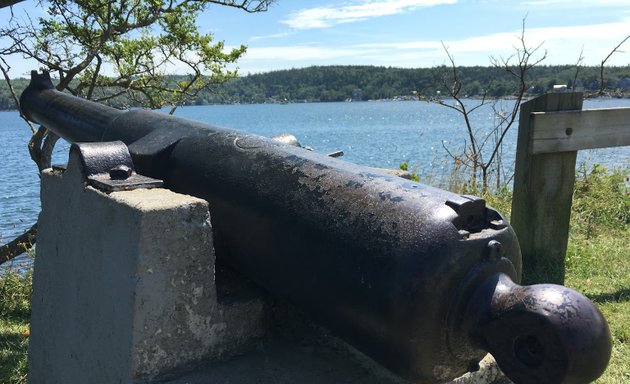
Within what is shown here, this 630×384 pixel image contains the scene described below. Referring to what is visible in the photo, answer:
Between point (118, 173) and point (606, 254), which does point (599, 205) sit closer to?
point (606, 254)

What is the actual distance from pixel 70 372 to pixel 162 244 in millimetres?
906

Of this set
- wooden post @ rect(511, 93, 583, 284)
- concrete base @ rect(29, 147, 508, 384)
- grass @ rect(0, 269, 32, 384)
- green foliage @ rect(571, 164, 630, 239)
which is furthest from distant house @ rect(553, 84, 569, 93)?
grass @ rect(0, 269, 32, 384)

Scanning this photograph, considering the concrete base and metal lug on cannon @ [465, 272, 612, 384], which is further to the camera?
the concrete base

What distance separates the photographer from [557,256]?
4297mm

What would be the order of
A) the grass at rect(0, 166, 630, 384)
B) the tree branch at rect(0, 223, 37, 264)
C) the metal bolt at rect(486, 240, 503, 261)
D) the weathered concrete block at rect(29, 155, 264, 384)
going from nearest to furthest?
the metal bolt at rect(486, 240, 503, 261), the weathered concrete block at rect(29, 155, 264, 384), the grass at rect(0, 166, 630, 384), the tree branch at rect(0, 223, 37, 264)

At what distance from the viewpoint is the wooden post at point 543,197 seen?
4160mm

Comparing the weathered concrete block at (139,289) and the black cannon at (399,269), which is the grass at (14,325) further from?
the black cannon at (399,269)

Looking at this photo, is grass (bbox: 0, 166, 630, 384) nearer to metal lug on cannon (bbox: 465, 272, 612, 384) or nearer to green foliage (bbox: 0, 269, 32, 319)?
green foliage (bbox: 0, 269, 32, 319)

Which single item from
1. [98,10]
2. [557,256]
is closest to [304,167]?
[557,256]

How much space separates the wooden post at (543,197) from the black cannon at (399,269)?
2.45m

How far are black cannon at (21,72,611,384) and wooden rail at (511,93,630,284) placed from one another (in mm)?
2440

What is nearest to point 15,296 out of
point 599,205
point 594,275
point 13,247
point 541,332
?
point 13,247

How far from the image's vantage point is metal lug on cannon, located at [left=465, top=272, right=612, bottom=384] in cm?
140

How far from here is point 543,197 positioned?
4.20 meters
